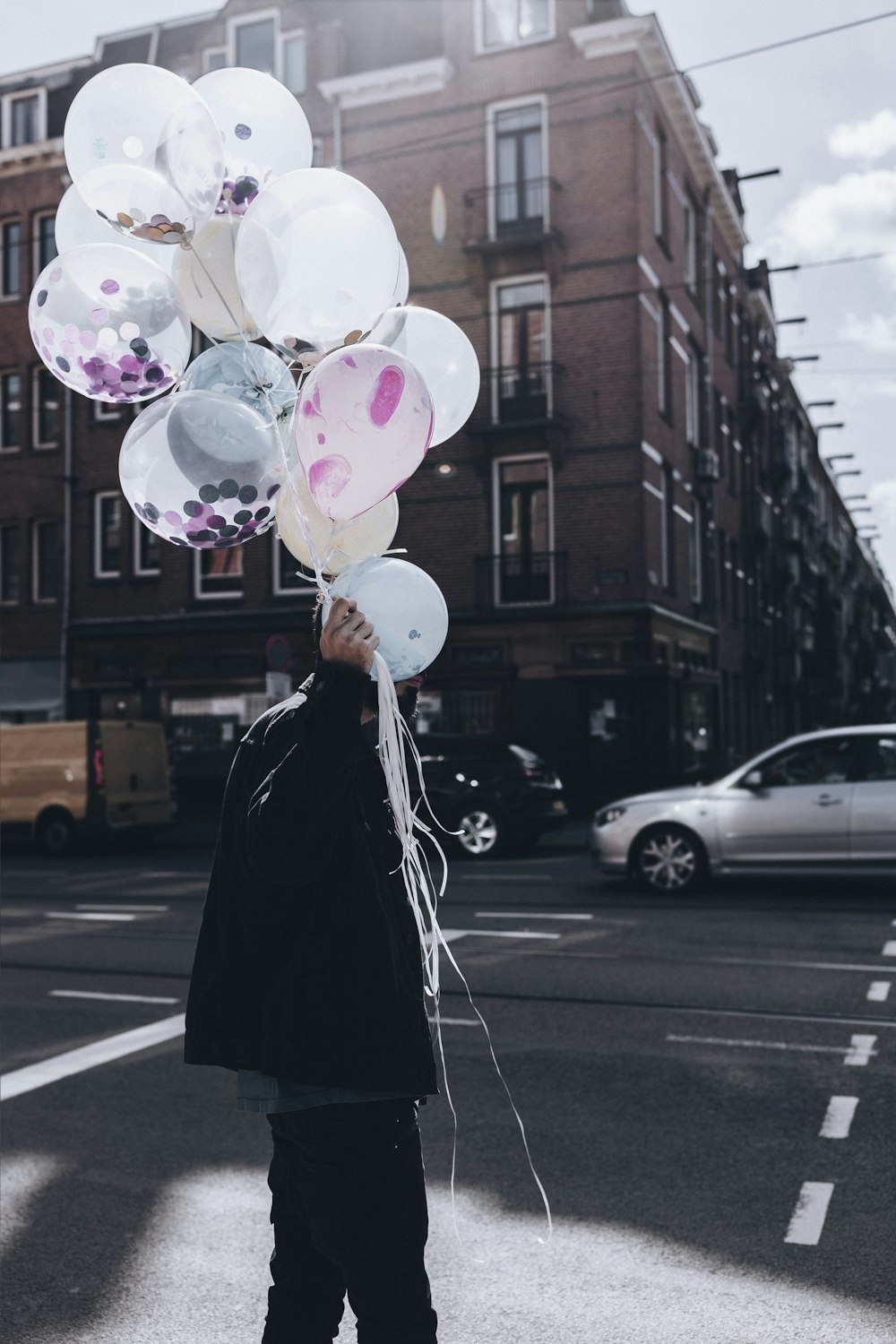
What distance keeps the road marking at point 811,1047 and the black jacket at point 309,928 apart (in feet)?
13.2

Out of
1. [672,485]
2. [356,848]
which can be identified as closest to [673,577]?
[672,485]

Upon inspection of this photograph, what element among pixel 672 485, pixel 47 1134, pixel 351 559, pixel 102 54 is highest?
pixel 102 54

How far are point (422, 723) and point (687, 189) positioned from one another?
13.5 metres

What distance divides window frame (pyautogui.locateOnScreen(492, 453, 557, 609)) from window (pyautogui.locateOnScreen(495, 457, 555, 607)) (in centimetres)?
2

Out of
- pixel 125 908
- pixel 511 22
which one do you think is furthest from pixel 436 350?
pixel 511 22

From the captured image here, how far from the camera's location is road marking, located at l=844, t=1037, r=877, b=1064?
577 centimetres

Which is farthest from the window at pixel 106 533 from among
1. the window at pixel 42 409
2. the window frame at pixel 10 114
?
the window frame at pixel 10 114

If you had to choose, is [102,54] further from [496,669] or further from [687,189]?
Answer: [496,669]

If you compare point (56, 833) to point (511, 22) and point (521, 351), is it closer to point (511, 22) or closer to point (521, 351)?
point (521, 351)

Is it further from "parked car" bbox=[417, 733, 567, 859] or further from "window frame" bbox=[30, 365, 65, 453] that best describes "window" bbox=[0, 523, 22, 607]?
"parked car" bbox=[417, 733, 567, 859]

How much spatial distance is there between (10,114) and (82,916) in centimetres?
2193

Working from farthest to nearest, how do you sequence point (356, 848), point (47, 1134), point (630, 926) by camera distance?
point (630, 926)
point (47, 1134)
point (356, 848)

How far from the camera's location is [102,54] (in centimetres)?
2702

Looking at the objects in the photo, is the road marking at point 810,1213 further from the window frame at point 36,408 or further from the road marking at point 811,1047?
the window frame at point 36,408
